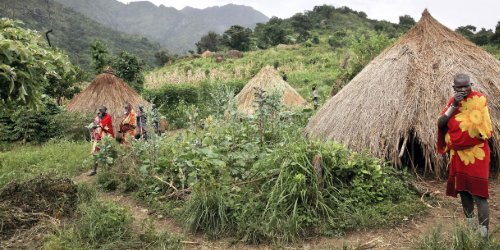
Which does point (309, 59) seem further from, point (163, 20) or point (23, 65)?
point (163, 20)

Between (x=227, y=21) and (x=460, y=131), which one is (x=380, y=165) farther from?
(x=227, y=21)

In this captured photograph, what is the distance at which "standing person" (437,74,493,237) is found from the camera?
350cm

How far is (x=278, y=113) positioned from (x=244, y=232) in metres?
2.55

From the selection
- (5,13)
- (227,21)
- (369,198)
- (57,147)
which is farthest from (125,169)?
(227,21)

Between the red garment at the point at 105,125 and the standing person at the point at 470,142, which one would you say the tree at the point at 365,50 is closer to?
the red garment at the point at 105,125

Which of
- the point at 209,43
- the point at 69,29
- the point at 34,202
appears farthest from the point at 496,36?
the point at 69,29

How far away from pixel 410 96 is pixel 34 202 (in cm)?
487

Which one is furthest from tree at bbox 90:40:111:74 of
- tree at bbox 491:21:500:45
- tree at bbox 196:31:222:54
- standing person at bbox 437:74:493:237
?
tree at bbox 196:31:222:54

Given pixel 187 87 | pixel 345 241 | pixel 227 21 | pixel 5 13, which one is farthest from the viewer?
pixel 227 21

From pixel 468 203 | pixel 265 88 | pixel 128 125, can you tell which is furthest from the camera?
pixel 265 88

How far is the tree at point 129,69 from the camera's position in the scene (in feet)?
51.6

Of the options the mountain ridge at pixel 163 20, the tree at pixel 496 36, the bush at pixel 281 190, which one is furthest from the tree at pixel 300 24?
the mountain ridge at pixel 163 20

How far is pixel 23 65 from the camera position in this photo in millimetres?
3479

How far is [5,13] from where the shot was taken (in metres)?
34.1
